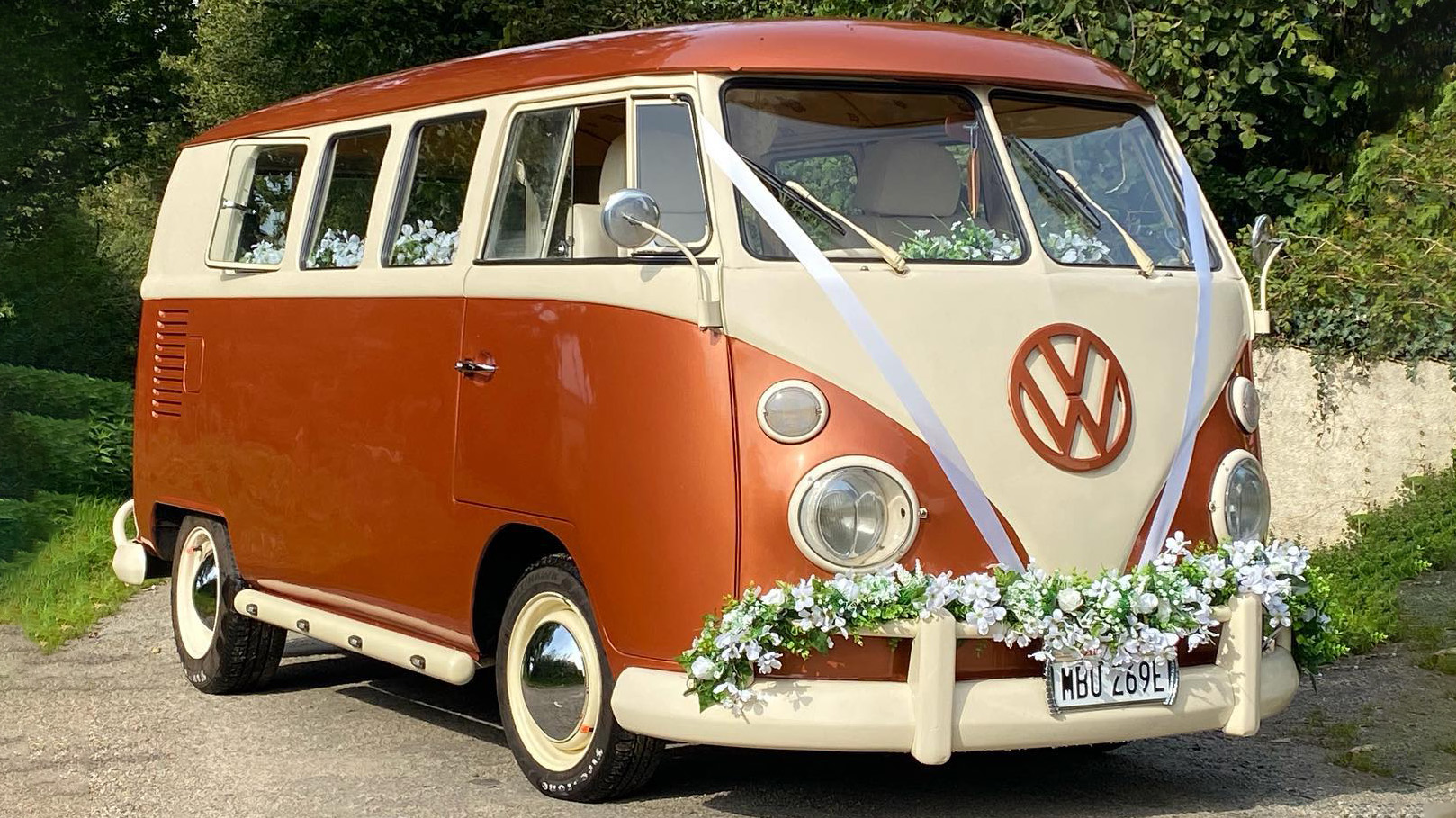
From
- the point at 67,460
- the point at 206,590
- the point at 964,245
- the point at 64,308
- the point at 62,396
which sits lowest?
the point at 206,590

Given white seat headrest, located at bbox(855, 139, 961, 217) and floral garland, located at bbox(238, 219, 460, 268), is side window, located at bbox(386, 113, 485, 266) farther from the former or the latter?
white seat headrest, located at bbox(855, 139, 961, 217)

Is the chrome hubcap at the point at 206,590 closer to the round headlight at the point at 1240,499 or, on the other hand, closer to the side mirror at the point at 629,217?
the side mirror at the point at 629,217

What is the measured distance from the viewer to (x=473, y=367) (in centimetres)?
636

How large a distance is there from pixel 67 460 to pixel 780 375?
11055 mm

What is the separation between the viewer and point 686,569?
213 inches

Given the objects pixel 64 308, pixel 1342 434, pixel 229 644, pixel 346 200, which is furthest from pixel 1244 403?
pixel 64 308

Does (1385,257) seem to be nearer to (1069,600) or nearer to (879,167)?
(879,167)

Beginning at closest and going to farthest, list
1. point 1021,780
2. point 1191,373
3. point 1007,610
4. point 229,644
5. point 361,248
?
point 1007,610 < point 1191,373 < point 1021,780 < point 361,248 < point 229,644

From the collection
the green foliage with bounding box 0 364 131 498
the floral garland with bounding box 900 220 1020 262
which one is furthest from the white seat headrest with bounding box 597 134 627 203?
the green foliage with bounding box 0 364 131 498

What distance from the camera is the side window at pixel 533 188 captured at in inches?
242

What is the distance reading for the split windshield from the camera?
18.8 ft

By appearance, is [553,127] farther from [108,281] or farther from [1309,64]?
[108,281]

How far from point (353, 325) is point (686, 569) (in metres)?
2.29

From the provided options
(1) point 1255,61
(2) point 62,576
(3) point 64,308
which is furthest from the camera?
(3) point 64,308
